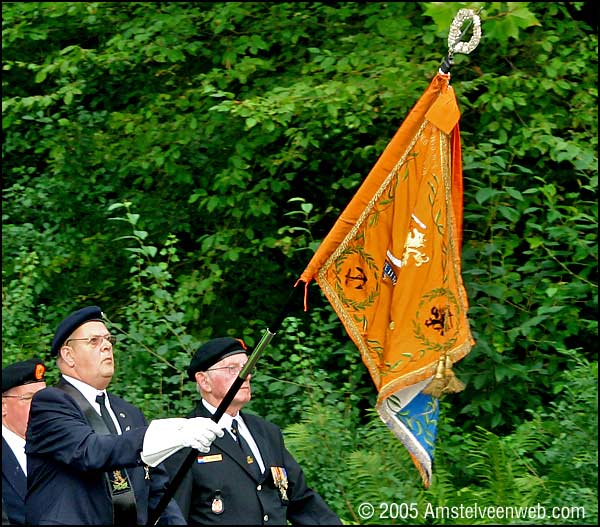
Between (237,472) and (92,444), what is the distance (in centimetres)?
120

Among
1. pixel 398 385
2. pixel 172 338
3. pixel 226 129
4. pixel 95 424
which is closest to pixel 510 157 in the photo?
pixel 226 129

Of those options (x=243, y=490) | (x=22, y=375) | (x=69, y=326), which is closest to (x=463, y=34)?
(x=69, y=326)

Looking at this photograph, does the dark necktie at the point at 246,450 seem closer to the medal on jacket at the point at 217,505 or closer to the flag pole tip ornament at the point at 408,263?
the medal on jacket at the point at 217,505

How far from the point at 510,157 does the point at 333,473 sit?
3345 millimetres

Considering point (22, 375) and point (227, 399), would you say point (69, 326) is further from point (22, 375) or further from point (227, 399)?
point (22, 375)

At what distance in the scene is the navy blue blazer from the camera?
564 cm

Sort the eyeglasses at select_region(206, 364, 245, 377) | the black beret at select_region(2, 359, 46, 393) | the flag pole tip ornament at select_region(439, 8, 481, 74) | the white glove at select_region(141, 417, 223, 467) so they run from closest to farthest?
the white glove at select_region(141, 417, 223, 467)
the flag pole tip ornament at select_region(439, 8, 481, 74)
the eyeglasses at select_region(206, 364, 245, 377)
the black beret at select_region(2, 359, 46, 393)

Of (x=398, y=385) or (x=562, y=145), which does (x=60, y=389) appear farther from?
(x=562, y=145)

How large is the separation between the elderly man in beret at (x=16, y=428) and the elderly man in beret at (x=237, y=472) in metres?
0.78

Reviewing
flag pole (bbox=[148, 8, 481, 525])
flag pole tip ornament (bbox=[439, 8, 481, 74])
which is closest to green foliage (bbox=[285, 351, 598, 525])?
flag pole (bbox=[148, 8, 481, 525])

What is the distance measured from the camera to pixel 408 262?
18.1 feet

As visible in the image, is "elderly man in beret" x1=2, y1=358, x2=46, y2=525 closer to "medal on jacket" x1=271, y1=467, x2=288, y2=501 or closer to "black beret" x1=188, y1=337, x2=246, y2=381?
"black beret" x1=188, y1=337, x2=246, y2=381

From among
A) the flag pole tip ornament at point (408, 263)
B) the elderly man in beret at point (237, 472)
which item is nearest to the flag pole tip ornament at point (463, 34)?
the flag pole tip ornament at point (408, 263)

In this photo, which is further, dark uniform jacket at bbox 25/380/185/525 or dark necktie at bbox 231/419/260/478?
dark necktie at bbox 231/419/260/478
